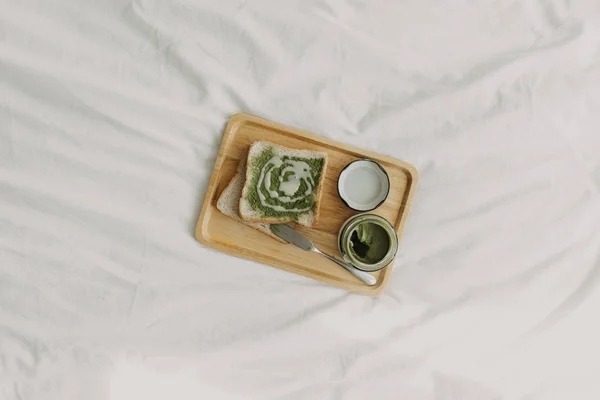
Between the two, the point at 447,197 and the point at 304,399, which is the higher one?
the point at 447,197

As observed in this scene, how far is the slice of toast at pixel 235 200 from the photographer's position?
86 centimetres

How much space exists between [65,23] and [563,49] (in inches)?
32.1

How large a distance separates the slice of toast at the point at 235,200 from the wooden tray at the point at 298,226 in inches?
0.5

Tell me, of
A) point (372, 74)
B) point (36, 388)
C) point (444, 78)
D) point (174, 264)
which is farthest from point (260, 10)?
point (36, 388)

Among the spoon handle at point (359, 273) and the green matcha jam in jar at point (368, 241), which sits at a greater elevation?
the green matcha jam in jar at point (368, 241)

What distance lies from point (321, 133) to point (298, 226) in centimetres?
16

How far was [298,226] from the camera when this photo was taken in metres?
0.88

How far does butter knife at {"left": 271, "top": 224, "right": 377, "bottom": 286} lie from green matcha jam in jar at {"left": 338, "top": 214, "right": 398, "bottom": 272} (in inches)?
0.7

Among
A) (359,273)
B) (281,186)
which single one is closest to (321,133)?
(281,186)

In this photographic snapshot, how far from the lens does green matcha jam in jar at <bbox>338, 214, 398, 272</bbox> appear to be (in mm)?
849

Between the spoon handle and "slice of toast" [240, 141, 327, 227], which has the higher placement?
"slice of toast" [240, 141, 327, 227]

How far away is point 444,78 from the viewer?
91 centimetres

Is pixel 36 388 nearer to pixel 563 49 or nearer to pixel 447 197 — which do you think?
pixel 447 197

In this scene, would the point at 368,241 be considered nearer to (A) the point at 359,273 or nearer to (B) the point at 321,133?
(A) the point at 359,273
